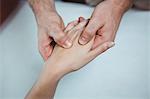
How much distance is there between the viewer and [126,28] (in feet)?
3.96

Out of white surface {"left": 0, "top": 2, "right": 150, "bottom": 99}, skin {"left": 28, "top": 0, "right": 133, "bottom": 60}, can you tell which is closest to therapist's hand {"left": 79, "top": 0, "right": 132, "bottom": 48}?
skin {"left": 28, "top": 0, "right": 133, "bottom": 60}

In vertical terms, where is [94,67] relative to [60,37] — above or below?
below

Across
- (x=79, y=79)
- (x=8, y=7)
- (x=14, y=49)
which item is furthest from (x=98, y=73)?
(x=8, y=7)

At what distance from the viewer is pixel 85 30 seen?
3.15ft

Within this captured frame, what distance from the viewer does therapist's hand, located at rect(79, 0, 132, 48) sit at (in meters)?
0.96

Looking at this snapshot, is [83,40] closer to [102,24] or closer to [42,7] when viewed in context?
[102,24]

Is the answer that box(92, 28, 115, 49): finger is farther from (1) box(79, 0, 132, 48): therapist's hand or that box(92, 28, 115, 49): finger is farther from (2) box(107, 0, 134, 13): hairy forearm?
(2) box(107, 0, 134, 13): hairy forearm

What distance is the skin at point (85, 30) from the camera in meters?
0.96

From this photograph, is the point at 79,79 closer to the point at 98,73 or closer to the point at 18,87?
the point at 98,73

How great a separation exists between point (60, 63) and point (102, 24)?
0.16 meters

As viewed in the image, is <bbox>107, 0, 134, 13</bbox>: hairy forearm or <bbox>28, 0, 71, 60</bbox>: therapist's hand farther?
<bbox>107, 0, 134, 13</bbox>: hairy forearm

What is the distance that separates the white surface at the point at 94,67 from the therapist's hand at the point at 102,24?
0.40 ft

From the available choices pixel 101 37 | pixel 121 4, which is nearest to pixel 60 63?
pixel 101 37

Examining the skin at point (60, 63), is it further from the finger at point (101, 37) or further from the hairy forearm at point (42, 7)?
the hairy forearm at point (42, 7)
